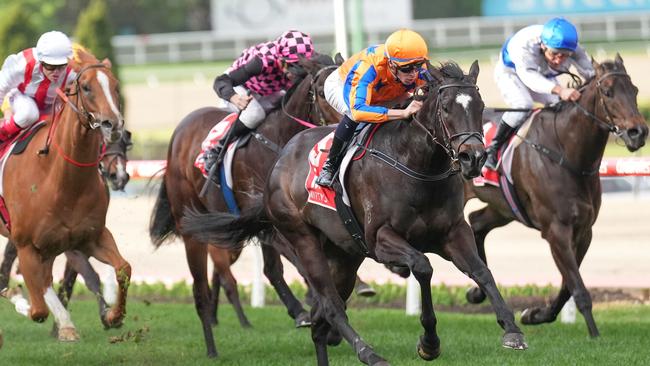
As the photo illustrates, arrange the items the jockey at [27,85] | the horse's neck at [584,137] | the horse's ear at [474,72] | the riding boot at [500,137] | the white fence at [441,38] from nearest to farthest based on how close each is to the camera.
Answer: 1. the horse's ear at [474,72]
2. the jockey at [27,85]
3. the horse's neck at [584,137]
4. the riding boot at [500,137]
5. the white fence at [441,38]

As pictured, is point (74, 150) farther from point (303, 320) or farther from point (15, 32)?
point (15, 32)

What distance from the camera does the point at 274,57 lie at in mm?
8000

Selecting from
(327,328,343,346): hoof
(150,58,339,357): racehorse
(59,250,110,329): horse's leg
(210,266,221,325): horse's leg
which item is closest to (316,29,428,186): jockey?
(327,328,343,346): hoof

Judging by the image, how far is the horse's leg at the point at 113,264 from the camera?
6914 mm

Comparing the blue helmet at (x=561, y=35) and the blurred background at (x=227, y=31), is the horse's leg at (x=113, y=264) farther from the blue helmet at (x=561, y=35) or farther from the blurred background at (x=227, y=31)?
the blurred background at (x=227, y=31)

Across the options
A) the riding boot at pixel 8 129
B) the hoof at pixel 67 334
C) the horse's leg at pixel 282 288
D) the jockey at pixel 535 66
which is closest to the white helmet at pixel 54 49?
the riding boot at pixel 8 129

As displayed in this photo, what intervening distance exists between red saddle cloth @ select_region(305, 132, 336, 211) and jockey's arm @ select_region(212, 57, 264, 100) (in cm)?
153

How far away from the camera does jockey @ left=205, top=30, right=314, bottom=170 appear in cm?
797

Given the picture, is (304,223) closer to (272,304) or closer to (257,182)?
(257,182)

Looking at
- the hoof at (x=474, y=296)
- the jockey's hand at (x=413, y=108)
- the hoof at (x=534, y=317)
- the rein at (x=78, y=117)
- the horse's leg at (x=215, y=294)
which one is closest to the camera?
the jockey's hand at (x=413, y=108)

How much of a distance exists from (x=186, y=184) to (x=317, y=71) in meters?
1.48

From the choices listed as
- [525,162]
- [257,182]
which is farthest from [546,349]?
[257,182]

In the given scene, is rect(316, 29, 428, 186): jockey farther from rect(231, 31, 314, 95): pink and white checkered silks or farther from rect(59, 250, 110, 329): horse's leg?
rect(59, 250, 110, 329): horse's leg

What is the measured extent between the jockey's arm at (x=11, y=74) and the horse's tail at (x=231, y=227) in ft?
4.64
